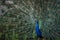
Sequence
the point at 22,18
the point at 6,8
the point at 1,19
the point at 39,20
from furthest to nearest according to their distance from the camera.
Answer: the point at 6,8
the point at 1,19
the point at 22,18
the point at 39,20

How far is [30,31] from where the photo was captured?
301 cm

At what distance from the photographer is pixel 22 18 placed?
313 cm

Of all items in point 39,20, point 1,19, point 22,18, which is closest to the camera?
point 39,20

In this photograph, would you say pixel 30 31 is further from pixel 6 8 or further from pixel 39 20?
pixel 6 8

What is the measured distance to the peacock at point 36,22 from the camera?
113 inches

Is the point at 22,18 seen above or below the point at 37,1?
below

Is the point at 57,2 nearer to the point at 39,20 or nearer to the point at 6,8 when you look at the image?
the point at 39,20

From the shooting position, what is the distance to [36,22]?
9.47ft

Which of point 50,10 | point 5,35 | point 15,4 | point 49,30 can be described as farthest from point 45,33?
point 15,4

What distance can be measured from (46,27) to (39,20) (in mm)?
146

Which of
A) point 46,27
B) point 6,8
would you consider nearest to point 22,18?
point 46,27

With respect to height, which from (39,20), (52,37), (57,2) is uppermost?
(57,2)

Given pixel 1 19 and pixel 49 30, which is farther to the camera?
pixel 1 19

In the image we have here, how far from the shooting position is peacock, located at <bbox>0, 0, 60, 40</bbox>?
287cm
